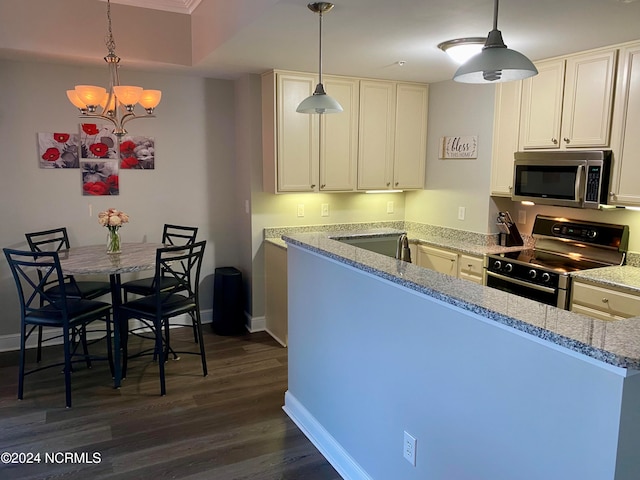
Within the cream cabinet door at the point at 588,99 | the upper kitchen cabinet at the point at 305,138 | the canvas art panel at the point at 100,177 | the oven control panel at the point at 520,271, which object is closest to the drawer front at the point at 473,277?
the oven control panel at the point at 520,271

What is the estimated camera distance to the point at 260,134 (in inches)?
172

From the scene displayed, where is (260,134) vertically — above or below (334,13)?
below

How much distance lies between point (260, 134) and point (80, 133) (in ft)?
5.01

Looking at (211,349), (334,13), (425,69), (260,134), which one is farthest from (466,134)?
(211,349)

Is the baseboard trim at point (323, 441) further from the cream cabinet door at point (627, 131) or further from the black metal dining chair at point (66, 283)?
the cream cabinet door at point (627, 131)

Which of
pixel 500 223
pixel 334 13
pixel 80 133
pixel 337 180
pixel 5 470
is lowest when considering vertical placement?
pixel 5 470

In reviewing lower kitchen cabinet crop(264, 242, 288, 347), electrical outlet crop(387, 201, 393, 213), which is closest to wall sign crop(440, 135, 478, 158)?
electrical outlet crop(387, 201, 393, 213)

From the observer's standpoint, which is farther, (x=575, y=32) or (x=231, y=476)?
(x=575, y=32)

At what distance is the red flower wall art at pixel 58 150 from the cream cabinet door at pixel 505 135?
353cm

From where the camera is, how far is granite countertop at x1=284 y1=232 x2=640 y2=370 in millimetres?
1227

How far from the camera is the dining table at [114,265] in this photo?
10.7 ft

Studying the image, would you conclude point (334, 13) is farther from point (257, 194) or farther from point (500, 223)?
point (500, 223)

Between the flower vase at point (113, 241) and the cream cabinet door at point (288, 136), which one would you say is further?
the cream cabinet door at point (288, 136)

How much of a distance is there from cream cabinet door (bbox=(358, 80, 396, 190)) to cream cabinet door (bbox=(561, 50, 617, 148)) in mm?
1607
